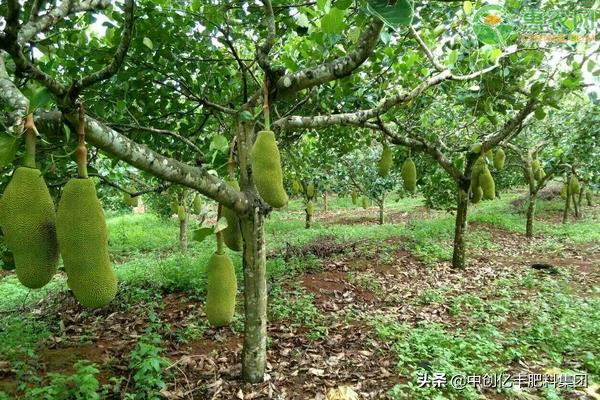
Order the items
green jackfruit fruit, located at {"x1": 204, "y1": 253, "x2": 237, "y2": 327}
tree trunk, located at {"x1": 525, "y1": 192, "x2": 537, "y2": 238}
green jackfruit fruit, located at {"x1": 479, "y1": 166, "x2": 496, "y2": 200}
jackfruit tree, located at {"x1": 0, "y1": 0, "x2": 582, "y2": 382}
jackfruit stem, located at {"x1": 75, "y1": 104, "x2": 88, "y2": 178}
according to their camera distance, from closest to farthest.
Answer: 1. jackfruit stem, located at {"x1": 75, "y1": 104, "x2": 88, "y2": 178}
2. jackfruit tree, located at {"x1": 0, "y1": 0, "x2": 582, "y2": 382}
3. green jackfruit fruit, located at {"x1": 204, "y1": 253, "x2": 237, "y2": 327}
4. green jackfruit fruit, located at {"x1": 479, "y1": 166, "x2": 496, "y2": 200}
5. tree trunk, located at {"x1": 525, "y1": 192, "x2": 537, "y2": 238}

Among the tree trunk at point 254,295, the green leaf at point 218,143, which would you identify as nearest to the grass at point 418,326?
the tree trunk at point 254,295

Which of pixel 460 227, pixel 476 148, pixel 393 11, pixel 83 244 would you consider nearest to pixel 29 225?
pixel 83 244

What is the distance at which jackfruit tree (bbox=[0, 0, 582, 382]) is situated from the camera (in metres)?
1.27

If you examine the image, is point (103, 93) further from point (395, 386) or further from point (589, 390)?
point (589, 390)

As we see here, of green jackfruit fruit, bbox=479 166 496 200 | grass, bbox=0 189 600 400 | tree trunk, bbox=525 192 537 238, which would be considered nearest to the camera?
grass, bbox=0 189 600 400

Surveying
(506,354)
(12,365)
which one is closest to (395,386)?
(506,354)

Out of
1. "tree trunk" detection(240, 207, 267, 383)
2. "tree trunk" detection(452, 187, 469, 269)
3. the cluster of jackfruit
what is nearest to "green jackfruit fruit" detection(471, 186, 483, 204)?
the cluster of jackfruit

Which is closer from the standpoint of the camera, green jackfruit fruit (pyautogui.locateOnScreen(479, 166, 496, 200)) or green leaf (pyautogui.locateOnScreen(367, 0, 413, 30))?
green leaf (pyautogui.locateOnScreen(367, 0, 413, 30))

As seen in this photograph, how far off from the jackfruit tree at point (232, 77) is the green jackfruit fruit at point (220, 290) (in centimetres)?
30

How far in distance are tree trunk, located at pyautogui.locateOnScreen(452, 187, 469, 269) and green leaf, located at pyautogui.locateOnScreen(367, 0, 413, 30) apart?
4.75 metres

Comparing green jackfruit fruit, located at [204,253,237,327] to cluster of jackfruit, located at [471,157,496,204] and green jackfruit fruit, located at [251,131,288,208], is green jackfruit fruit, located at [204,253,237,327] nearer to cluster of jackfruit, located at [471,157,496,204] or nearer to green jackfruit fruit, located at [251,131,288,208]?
green jackfruit fruit, located at [251,131,288,208]

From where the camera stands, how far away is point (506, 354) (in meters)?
2.90

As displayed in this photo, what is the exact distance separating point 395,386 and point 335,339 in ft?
2.54

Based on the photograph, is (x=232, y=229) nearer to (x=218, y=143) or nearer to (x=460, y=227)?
(x=218, y=143)
